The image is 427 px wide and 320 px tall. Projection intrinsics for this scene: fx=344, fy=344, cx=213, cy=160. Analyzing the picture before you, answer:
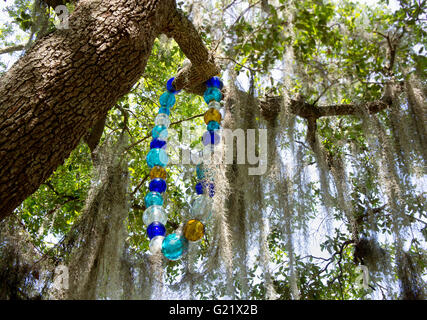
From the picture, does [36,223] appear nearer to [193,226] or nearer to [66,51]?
[193,226]

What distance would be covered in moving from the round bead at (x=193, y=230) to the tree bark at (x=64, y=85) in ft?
2.44

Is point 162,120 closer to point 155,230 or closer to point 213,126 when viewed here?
point 213,126

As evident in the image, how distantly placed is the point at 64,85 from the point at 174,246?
95cm

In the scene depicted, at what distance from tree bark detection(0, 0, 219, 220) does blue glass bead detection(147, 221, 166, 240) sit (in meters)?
0.71

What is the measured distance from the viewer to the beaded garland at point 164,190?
1.82 m

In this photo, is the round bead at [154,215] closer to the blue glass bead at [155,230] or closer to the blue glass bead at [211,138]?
the blue glass bead at [155,230]

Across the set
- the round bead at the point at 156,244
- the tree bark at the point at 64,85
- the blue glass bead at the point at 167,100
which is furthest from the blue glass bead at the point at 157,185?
the tree bark at the point at 64,85

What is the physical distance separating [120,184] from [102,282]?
531 millimetres

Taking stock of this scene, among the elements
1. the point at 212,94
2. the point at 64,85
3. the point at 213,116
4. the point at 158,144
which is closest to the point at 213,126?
the point at 213,116

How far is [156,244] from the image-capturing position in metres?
1.84

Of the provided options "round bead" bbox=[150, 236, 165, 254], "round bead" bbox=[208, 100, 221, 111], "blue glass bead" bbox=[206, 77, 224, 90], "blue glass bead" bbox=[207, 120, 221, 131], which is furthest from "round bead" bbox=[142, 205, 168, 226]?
"blue glass bead" bbox=[206, 77, 224, 90]

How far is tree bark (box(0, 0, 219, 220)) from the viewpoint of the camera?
1236mm

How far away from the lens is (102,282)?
5.17 ft

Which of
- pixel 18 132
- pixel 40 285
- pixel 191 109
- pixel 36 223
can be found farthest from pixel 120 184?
pixel 191 109
